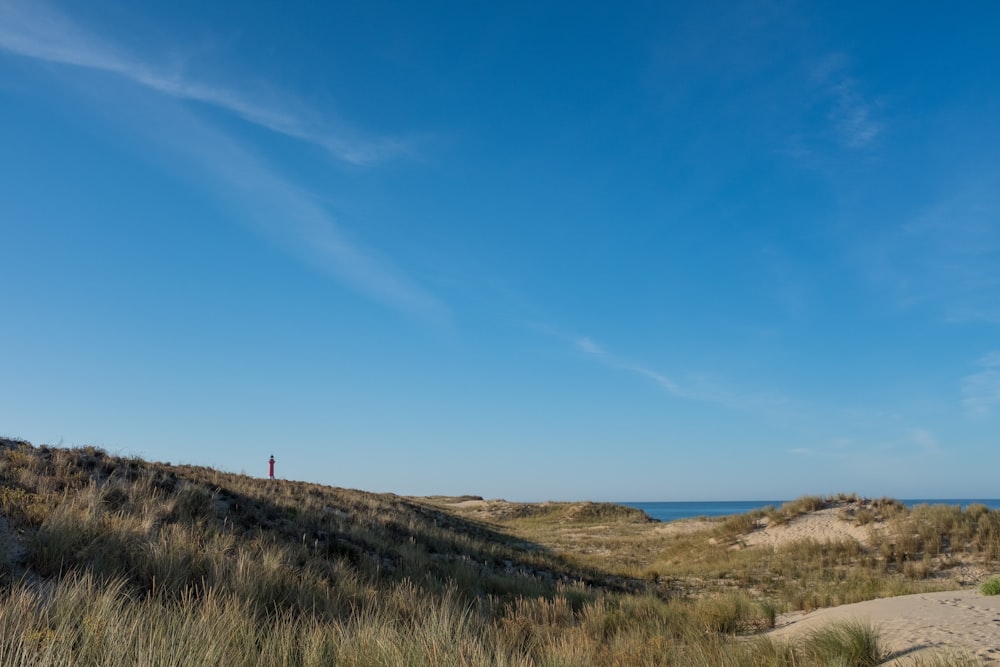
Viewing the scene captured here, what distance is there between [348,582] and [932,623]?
6.95 meters

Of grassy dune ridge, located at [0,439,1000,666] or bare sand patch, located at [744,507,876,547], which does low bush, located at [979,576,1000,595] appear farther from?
bare sand patch, located at [744,507,876,547]

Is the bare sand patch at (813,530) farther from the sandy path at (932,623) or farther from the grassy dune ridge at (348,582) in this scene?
the sandy path at (932,623)

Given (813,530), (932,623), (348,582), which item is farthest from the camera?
(813,530)

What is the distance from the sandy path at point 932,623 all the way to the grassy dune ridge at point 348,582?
1.60 feet

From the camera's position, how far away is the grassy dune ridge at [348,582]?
4.07 metres

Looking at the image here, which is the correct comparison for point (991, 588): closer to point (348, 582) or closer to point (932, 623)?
point (932, 623)

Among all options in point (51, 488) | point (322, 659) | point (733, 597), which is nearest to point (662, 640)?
point (322, 659)

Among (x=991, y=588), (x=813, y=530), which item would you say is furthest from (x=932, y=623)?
(x=813, y=530)

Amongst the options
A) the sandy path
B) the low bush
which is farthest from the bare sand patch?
the sandy path

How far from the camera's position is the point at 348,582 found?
7.75 metres

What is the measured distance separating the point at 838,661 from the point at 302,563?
7283mm

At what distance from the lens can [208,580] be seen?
6.30m

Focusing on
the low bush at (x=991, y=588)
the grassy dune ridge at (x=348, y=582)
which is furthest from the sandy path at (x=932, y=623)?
the grassy dune ridge at (x=348, y=582)

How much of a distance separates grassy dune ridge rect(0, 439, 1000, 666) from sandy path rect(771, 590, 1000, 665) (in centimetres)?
49
